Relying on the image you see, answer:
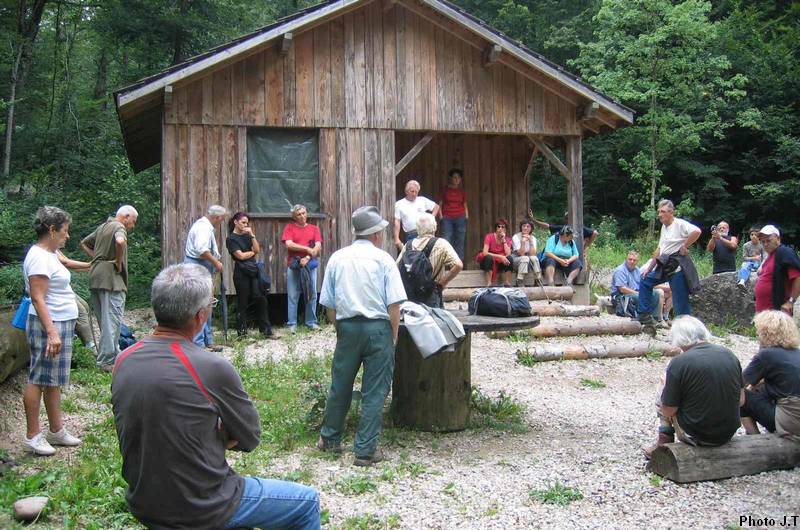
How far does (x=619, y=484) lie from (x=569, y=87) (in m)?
9.27

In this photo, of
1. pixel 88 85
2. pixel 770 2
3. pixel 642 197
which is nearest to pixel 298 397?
pixel 642 197

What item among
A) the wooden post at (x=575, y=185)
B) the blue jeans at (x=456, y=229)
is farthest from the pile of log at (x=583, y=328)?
the blue jeans at (x=456, y=229)

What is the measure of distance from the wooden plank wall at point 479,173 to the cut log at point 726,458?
10.4 metres

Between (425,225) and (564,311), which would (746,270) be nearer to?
(564,311)

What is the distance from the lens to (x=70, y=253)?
59.4 feet

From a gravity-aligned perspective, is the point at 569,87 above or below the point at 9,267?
above

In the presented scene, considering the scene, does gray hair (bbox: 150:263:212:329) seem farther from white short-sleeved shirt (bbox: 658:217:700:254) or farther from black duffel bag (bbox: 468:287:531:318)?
white short-sleeved shirt (bbox: 658:217:700:254)

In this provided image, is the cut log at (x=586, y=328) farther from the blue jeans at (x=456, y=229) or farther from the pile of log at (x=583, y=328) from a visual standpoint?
the blue jeans at (x=456, y=229)

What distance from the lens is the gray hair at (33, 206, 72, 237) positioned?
5656 millimetres

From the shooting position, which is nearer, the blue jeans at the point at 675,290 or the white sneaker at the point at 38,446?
the white sneaker at the point at 38,446

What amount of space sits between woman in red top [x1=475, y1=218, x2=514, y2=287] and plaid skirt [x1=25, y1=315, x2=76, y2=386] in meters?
9.26

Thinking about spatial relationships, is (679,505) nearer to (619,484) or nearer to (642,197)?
(619,484)

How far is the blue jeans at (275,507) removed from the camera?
3.04 meters

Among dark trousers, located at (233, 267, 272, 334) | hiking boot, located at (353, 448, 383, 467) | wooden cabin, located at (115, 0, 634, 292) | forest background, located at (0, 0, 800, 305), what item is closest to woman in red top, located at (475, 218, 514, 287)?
wooden cabin, located at (115, 0, 634, 292)
